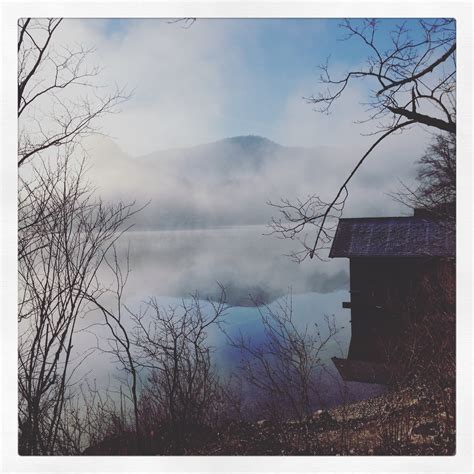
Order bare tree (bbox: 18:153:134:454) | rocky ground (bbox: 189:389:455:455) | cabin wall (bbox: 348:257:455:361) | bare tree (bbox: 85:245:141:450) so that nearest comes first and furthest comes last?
rocky ground (bbox: 189:389:455:455) → bare tree (bbox: 18:153:134:454) → bare tree (bbox: 85:245:141:450) → cabin wall (bbox: 348:257:455:361)

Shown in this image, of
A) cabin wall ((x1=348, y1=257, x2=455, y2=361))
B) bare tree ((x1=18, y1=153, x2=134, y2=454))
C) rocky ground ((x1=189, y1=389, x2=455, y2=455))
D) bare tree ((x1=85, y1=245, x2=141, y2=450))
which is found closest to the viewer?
rocky ground ((x1=189, y1=389, x2=455, y2=455))

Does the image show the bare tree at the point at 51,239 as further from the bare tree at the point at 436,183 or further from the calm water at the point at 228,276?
the bare tree at the point at 436,183

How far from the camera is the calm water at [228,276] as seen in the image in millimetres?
2332

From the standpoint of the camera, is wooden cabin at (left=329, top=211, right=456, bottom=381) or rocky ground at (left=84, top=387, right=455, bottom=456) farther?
wooden cabin at (left=329, top=211, right=456, bottom=381)

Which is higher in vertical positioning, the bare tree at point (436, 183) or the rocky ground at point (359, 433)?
the bare tree at point (436, 183)

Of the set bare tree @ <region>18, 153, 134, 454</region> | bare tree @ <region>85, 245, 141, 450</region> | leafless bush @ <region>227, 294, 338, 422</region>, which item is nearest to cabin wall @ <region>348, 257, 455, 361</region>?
leafless bush @ <region>227, 294, 338, 422</region>

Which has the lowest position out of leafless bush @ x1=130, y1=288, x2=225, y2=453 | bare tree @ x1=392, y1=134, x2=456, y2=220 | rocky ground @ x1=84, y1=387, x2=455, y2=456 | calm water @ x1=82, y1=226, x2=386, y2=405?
rocky ground @ x1=84, y1=387, x2=455, y2=456

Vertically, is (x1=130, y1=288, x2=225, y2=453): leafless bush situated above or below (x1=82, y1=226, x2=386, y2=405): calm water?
below

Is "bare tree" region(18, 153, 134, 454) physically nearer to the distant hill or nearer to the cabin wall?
the distant hill

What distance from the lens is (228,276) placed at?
234 centimetres

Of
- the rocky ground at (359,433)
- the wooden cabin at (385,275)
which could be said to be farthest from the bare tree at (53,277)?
the wooden cabin at (385,275)

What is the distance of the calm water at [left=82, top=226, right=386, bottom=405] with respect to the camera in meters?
2.33
